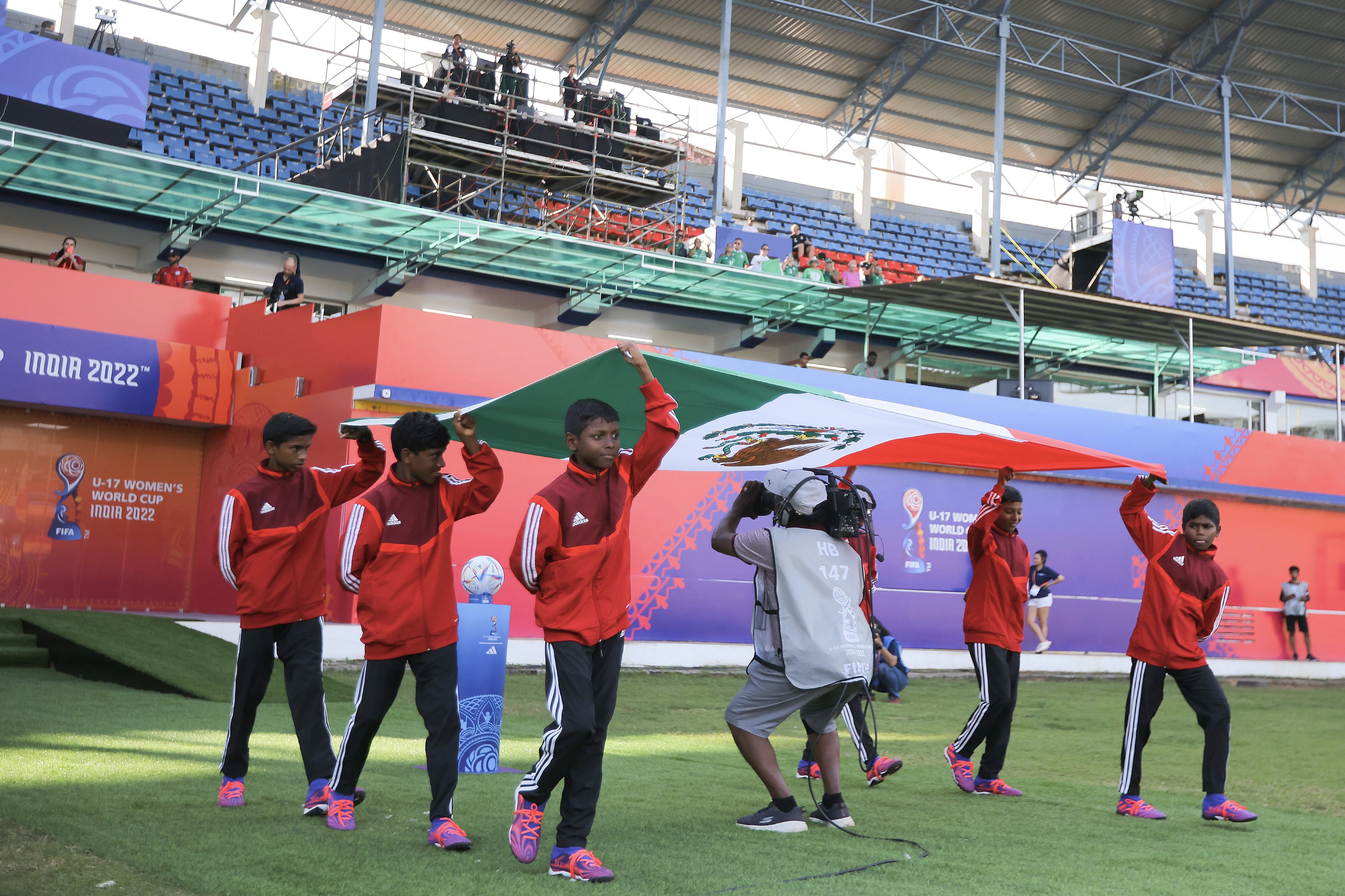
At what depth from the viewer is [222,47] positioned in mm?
25469

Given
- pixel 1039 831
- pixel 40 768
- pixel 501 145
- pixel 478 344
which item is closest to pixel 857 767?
pixel 1039 831

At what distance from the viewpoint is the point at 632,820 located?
5.27 metres

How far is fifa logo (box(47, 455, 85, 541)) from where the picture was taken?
45.5 feet

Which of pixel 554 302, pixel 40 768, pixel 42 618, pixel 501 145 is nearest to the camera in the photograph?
pixel 40 768

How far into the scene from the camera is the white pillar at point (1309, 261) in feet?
123

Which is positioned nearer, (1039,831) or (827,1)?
(1039,831)

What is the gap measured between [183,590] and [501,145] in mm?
8551

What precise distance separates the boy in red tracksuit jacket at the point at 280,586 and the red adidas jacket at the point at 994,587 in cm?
356

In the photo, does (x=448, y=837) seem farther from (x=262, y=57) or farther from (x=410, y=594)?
(x=262, y=57)

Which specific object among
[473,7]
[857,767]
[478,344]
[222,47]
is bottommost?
[857,767]

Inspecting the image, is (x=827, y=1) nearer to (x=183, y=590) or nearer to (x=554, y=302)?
(x=554, y=302)

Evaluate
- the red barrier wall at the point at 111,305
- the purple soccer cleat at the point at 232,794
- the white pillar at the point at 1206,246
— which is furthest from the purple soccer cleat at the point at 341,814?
the white pillar at the point at 1206,246

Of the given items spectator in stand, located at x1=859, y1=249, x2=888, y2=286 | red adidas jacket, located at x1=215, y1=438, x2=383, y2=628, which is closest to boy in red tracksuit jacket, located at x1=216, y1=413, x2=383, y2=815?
red adidas jacket, located at x1=215, y1=438, x2=383, y2=628

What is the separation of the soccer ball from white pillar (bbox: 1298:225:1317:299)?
1491 inches
